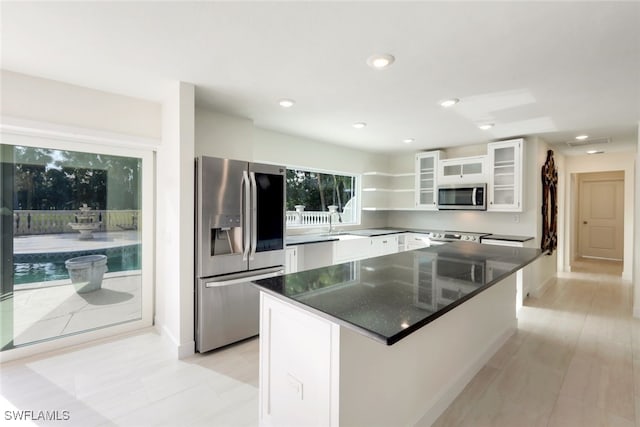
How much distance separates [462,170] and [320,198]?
96.1 inches

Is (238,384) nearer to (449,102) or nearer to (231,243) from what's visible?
(231,243)

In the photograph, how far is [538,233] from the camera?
4.64 meters

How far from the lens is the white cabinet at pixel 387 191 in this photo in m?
5.84

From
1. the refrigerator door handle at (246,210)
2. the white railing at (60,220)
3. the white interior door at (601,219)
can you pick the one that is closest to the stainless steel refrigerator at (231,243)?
the refrigerator door handle at (246,210)

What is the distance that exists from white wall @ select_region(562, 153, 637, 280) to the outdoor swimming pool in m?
7.66

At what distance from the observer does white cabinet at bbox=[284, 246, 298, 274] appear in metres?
3.60

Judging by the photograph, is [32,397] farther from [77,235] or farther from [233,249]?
[233,249]

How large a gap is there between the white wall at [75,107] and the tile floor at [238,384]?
206 cm

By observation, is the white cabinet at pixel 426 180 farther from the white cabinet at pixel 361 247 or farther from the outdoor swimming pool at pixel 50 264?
the outdoor swimming pool at pixel 50 264

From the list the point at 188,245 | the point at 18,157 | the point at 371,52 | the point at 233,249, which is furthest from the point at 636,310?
the point at 18,157

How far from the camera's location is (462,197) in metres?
4.84

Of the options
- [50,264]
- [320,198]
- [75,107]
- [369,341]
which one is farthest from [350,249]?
[75,107]

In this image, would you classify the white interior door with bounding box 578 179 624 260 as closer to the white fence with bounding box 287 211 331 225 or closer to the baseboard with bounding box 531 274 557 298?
the baseboard with bounding box 531 274 557 298

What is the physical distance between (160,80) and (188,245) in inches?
56.7
